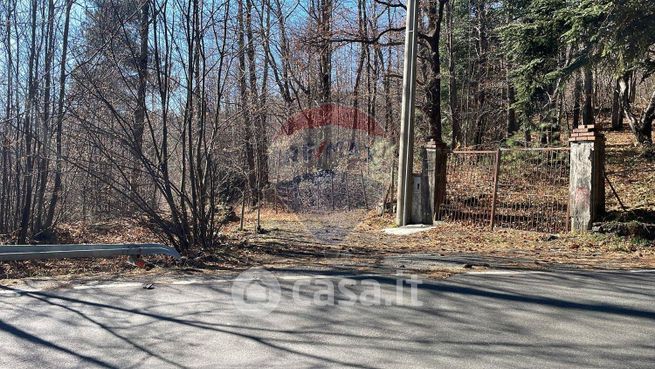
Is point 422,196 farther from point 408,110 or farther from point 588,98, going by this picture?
point 588,98

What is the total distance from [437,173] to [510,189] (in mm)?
2323

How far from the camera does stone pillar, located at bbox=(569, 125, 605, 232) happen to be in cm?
1143

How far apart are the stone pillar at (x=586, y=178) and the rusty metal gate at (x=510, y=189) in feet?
0.80

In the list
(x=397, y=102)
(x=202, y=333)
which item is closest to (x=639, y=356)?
(x=202, y=333)

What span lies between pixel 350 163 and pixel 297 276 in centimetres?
893

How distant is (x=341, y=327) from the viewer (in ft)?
16.5

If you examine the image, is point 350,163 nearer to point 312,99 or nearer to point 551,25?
point 312,99

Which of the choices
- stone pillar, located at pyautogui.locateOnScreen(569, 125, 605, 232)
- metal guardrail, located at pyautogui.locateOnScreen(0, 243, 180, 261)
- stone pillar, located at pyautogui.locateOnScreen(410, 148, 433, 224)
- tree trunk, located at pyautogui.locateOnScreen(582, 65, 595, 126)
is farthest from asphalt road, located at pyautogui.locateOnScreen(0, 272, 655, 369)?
tree trunk, located at pyautogui.locateOnScreen(582, 65, 595, 126)

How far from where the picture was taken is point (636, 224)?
35.8 feet

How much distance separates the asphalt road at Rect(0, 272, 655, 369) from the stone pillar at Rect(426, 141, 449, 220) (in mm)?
8245

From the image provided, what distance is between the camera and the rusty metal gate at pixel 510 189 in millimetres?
12188

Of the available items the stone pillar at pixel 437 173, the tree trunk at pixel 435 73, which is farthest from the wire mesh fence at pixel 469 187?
the tree trunk at pixel 435 73

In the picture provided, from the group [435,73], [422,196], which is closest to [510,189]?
[422,196]

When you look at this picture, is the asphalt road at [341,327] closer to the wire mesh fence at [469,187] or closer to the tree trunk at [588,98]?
the wire mesh fence at [469,187]
